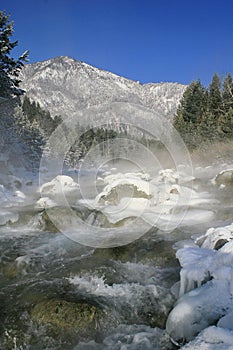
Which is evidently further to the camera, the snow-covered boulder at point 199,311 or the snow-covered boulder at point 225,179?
the snow-covered boulder at point 225,179

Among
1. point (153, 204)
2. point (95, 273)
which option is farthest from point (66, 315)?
point (153, 204)

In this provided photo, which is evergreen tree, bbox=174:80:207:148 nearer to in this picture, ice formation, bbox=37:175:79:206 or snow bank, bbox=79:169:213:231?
ice formation, bbox=37:175:79:206

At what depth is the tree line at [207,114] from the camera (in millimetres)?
40375

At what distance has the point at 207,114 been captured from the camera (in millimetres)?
45094

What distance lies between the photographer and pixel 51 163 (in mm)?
59750

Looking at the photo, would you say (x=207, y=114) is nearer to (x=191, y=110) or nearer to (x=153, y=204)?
(x=191, y=110)

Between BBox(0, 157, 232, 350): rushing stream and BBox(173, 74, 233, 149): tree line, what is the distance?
87.4 feet

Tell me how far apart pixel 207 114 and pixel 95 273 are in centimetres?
4173

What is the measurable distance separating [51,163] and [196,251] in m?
54.5

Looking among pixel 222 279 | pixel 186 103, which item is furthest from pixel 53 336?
pixel 186 103

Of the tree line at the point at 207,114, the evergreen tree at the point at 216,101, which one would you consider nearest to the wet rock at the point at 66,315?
the tree line at the point at 207,114

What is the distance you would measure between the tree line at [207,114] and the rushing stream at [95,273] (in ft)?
87.4

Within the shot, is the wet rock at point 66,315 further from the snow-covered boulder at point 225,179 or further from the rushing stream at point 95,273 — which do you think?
the snow-covered boulder at point 225,179

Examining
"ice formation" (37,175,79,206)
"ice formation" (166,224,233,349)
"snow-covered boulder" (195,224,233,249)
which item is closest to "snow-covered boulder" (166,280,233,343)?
"ice formation" (166,224,233,349)
